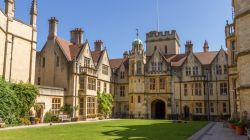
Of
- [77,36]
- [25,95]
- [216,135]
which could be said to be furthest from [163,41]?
[216,135]

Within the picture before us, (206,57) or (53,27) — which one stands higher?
(53,27)

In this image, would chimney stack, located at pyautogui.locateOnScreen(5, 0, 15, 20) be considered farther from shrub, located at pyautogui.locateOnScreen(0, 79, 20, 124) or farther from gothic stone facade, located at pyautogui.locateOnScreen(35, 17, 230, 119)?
gothic stone facade, located at pyautogui.locateOnScreen(35, 17, 230, 119)

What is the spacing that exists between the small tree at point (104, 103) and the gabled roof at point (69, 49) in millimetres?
7024

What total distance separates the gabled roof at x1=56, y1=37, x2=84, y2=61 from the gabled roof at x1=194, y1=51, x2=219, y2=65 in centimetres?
2031

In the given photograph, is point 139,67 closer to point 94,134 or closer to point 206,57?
point 206,57

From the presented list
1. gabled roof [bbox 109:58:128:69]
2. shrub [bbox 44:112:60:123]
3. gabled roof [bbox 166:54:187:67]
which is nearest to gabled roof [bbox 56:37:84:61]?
shrub [bbox 44:112:60:123]

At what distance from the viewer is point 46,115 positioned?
31.1m

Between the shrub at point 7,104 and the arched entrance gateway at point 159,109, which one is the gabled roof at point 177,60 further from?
the shrub at point 7,104

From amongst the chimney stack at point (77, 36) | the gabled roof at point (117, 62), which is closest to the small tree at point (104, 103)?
the gabled roof at point (117, 62)

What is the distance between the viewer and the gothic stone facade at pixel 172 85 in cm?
4169

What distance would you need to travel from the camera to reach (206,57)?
45.9 metres

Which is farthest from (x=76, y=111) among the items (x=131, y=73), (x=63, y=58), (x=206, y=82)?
(x=206, y=82)

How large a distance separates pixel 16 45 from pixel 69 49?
10803 millimetres

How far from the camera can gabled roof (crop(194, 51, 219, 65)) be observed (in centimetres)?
4444
